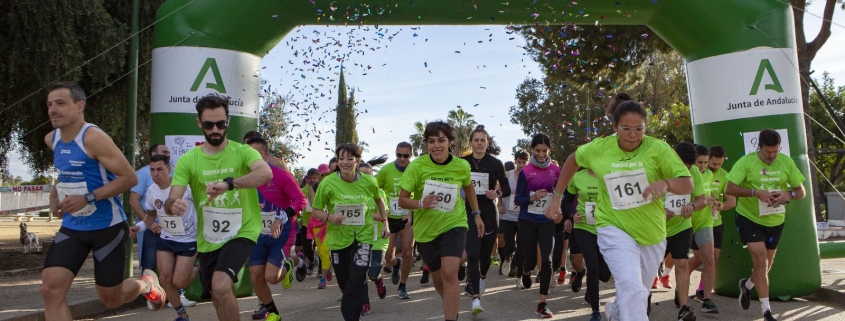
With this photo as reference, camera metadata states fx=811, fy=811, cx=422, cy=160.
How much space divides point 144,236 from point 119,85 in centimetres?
599

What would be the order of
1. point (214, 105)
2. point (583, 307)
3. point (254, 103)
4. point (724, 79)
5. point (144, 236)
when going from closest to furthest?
point (214, 105), point (144, 236), point (583, 307), point (724, 79), point (254, 103)

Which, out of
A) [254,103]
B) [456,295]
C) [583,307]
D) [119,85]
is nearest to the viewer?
[456,295]

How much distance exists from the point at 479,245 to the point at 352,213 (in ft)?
4.70

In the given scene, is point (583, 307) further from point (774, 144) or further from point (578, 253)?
point (774, 144)

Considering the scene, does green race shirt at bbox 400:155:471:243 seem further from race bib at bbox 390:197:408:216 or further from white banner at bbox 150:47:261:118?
race bib at bbox 390:197:408:216

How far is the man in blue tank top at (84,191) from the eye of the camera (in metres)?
5.59

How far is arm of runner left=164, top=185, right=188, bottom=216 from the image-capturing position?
5332mm

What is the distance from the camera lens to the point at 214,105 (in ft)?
19.5

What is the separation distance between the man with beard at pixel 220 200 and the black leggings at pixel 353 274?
128cm

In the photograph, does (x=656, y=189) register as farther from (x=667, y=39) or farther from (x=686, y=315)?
(x=667, y=39)

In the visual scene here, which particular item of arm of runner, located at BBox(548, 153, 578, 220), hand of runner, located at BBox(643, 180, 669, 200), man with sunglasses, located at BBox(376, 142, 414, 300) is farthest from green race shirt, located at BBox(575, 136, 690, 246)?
man with sunglasses, located at BBox(376, 142, 414, 300)

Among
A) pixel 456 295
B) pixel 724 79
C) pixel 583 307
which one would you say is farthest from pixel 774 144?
pixel 456 295

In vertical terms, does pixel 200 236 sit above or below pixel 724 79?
below

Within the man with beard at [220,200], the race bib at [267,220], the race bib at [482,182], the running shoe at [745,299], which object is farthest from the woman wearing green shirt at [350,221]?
the running shoe at [745,299]
